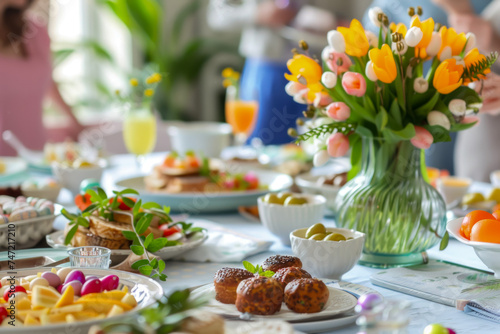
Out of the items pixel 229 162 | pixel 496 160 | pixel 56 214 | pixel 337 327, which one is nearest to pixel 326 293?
pixel 337 327

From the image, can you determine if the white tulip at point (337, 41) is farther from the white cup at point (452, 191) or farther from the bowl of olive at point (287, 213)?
the white cup at point (452, 191)

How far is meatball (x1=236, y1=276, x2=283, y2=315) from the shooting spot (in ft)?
2.64

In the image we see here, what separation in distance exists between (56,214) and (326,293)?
2.05ft

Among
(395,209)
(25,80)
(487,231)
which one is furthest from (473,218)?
(25,80)

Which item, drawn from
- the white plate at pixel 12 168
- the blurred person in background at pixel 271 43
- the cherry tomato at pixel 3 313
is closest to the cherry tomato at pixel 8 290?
the cherry tomato at pixel 3 313

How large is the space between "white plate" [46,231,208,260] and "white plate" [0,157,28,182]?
0.85 metres

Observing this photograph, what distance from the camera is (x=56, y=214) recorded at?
1.24 metres

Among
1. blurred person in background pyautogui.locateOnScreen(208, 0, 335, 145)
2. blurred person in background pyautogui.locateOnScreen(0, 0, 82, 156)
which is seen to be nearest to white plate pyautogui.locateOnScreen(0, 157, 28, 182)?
blurred person in background pyautogui.locateOnScreen(0, 0, 82, 156)

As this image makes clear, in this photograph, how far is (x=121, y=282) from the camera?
841 millimetres

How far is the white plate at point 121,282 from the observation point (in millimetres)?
685

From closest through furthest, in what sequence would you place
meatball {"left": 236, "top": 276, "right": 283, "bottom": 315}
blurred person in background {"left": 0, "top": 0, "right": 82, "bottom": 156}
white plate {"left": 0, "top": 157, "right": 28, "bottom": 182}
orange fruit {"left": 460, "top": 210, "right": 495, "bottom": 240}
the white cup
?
meatball {"left": 236, "top": 276, "right": 283, "bottom": 315}
orange fruit {"left": 460, "top": 210, "right": 495, "bottom": 240}
the white cup
white plate {"left": 0, "top": 157, "right": 28, "bottom": 182}
blurred person in background {"left": 0, "top": 0, "right": 82, "bottom": 156}

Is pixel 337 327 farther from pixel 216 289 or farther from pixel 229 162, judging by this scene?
pixel 229 162

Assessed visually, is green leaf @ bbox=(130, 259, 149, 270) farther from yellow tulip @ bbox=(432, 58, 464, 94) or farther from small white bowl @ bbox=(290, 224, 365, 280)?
yellow tulip @ bbox=(432, 58, 464, 94)

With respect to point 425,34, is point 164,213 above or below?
below
